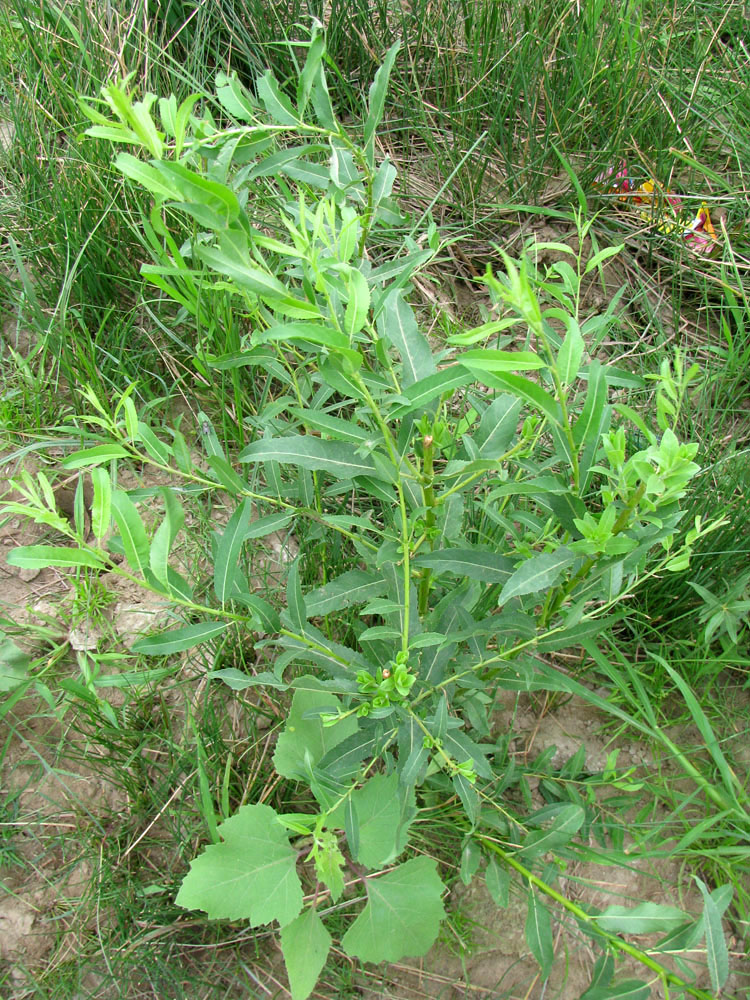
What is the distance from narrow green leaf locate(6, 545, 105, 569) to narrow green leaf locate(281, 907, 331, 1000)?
872 millimetres

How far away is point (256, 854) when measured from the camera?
1.59m

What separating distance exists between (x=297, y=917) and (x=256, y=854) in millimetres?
144

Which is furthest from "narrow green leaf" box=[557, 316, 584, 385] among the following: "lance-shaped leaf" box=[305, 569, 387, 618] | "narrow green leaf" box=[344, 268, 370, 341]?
"lance-shaped leaf" box=[305, 569, 387, 618]

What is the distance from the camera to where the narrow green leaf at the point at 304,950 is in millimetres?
1507

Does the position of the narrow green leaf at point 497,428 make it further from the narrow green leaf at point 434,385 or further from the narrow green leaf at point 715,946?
the narrow green leaf at point 715,946

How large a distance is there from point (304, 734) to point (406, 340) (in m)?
0.89

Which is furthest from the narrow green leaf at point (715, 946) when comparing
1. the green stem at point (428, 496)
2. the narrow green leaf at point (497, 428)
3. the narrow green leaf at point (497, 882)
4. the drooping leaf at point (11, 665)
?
the drooping leaf at point (11, 665)

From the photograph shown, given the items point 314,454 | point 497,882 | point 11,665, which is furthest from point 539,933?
point 11,665

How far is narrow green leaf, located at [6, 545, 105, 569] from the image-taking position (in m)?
1.15

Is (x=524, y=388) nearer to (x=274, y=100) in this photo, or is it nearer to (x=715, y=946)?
(x=274, y=100)

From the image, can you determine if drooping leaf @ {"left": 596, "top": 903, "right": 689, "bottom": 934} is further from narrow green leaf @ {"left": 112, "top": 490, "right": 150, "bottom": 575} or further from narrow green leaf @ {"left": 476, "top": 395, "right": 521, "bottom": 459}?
narrow green leaf @ {"left": 112, "top": 490, "right": 150, "bottom": 575}

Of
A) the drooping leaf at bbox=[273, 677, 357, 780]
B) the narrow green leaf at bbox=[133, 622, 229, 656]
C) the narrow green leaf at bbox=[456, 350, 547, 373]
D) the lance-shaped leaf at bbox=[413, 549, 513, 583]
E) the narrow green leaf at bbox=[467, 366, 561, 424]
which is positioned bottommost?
the drooping leaf at bbox=[273, 677, 357, 780]

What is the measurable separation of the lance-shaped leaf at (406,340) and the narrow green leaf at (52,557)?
1.83 feet

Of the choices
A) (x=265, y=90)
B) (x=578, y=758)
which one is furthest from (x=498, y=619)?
(x=265, y=90)
